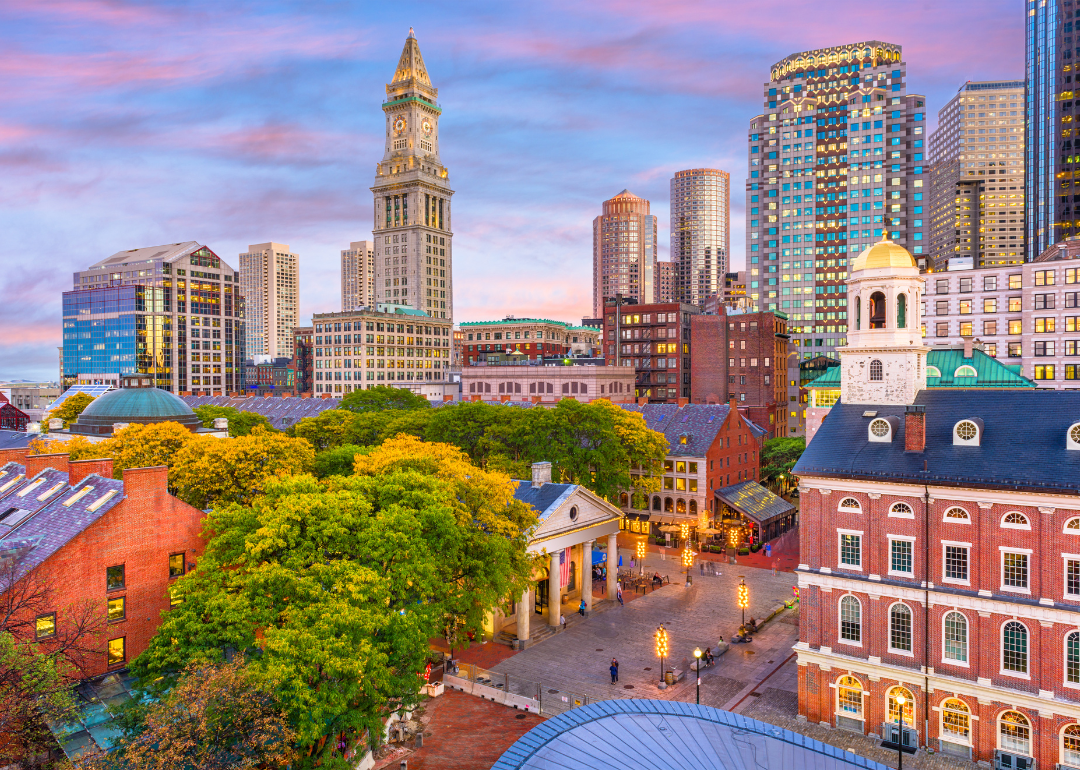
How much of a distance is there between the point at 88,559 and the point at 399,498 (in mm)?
15462

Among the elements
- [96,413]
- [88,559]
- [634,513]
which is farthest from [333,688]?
[96,413]

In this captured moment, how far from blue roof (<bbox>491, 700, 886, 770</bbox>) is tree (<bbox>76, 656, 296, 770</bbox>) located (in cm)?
928

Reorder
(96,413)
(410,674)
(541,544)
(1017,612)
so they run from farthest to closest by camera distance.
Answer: (96,413) → (541,544) → (1017,612) → (410,674)

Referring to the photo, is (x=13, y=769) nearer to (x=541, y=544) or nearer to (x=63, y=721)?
(x=63, y=721)

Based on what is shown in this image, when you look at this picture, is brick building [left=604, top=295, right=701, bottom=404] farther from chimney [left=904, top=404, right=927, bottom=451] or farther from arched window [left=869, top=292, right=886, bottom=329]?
chimney [left=904, top=404, right=927, bottom=451]

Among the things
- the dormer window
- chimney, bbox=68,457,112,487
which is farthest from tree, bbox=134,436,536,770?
the dormer window

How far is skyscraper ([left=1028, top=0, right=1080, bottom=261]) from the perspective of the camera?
19075cm

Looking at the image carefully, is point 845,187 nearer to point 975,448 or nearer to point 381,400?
point 381,400

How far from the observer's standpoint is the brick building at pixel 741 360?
136 m

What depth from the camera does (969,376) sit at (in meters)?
77.1

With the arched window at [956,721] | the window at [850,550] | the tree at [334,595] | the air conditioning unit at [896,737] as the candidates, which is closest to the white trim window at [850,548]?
the window at [850,550]

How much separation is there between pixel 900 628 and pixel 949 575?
3.93 meters

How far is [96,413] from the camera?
82.9 m

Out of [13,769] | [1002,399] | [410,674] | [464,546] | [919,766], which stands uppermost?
[1002,399]
